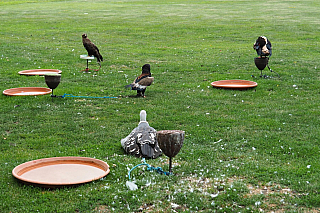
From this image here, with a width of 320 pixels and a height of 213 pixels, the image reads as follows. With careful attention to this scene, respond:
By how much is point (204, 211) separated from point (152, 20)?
94.4 ft

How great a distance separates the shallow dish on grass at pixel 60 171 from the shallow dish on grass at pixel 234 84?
6.73 meters

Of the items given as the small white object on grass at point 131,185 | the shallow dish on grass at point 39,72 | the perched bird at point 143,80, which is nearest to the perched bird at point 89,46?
the shallow dish on grass at point 39,72

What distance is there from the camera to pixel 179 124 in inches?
349

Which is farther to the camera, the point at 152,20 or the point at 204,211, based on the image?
the point at 152,20

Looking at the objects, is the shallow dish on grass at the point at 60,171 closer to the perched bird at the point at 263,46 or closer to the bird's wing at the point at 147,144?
the bird's wing at the point at 147,144

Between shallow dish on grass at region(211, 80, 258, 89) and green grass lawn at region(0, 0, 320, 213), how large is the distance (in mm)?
218

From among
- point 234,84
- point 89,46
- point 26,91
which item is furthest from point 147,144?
point 89,46

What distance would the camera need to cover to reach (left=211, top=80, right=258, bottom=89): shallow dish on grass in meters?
12.0

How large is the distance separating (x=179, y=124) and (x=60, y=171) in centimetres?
347

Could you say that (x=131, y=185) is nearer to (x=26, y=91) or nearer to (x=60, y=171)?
(x=60, y=171)

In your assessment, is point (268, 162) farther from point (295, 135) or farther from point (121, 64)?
point (121, 64)

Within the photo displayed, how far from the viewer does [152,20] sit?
106ft

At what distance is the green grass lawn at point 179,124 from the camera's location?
529cm

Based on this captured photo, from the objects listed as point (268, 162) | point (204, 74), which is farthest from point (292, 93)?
point (268, 162)
